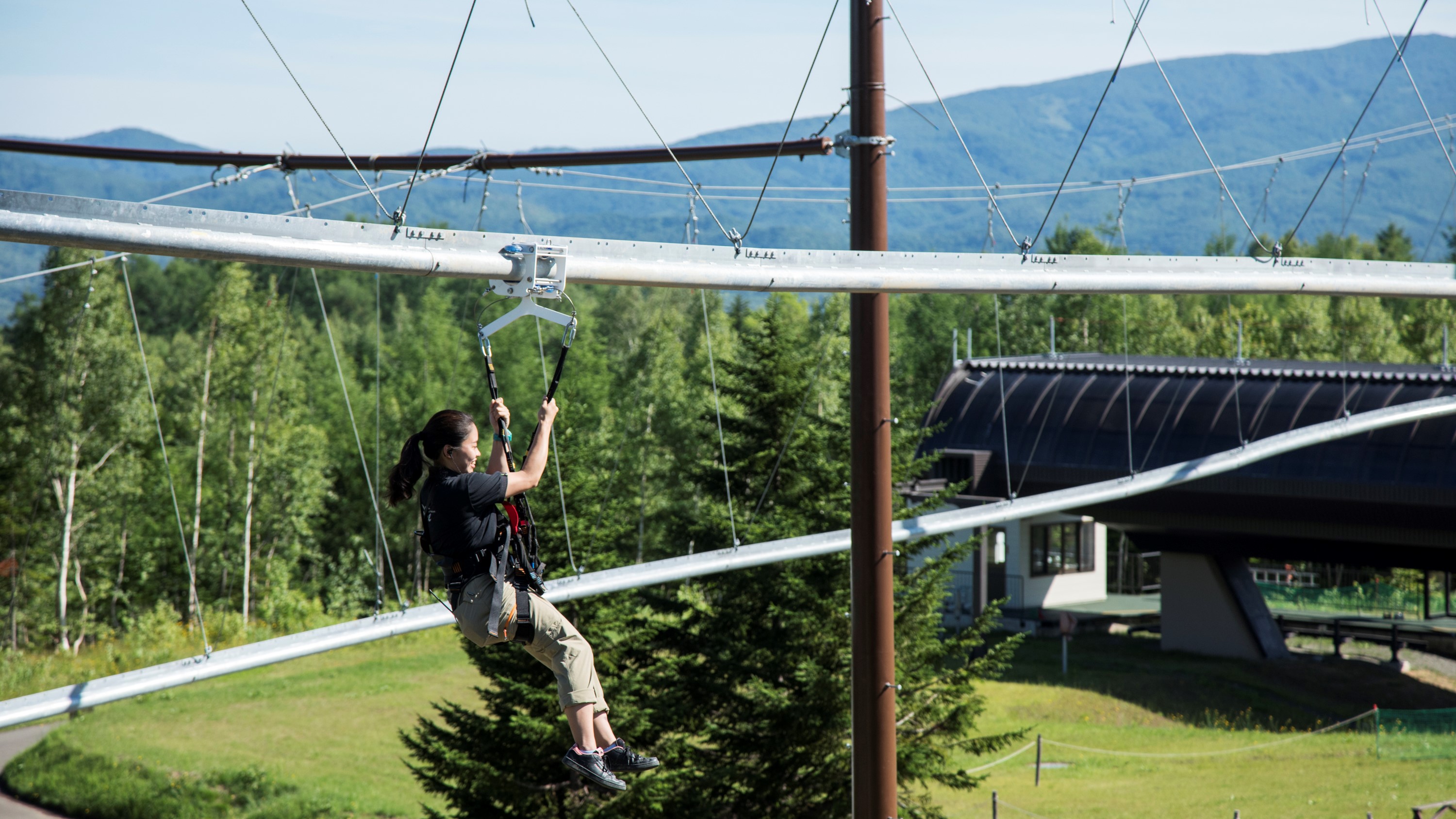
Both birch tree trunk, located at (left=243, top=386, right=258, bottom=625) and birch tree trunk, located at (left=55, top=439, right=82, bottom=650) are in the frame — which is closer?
birch tree trunk, located at (left=55, top=439, right=82, bottom=650)

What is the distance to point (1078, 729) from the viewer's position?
83.4 feet

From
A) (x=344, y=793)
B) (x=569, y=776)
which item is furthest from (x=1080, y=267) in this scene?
(x=344, y=793)

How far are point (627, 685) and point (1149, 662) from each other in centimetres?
1804

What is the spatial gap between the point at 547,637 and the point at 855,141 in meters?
4.48

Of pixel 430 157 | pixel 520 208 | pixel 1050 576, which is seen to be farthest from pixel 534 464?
Result: pixel 1050 576

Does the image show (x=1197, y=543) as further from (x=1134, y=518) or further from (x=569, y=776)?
(x=569, y=776)

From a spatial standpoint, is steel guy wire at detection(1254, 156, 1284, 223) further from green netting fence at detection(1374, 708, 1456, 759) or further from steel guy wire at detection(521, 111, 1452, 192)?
green netting fence at detection(1374, 708, 1456, 759)

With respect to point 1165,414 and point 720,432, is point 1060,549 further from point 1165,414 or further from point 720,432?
point 720,432

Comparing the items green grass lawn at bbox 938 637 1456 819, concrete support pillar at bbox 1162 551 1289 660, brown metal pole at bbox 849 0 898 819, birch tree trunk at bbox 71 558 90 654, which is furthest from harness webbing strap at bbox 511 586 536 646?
birch tree trunk at bbox 71 558 90 654

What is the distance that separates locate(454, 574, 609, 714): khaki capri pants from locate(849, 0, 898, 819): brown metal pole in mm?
3175

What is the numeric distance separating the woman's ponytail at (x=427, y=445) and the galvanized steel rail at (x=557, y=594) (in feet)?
7.16

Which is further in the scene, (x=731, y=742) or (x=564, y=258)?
(x=731, y=742)

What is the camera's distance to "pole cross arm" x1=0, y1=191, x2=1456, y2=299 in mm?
5488

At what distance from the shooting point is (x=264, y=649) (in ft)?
26.8
